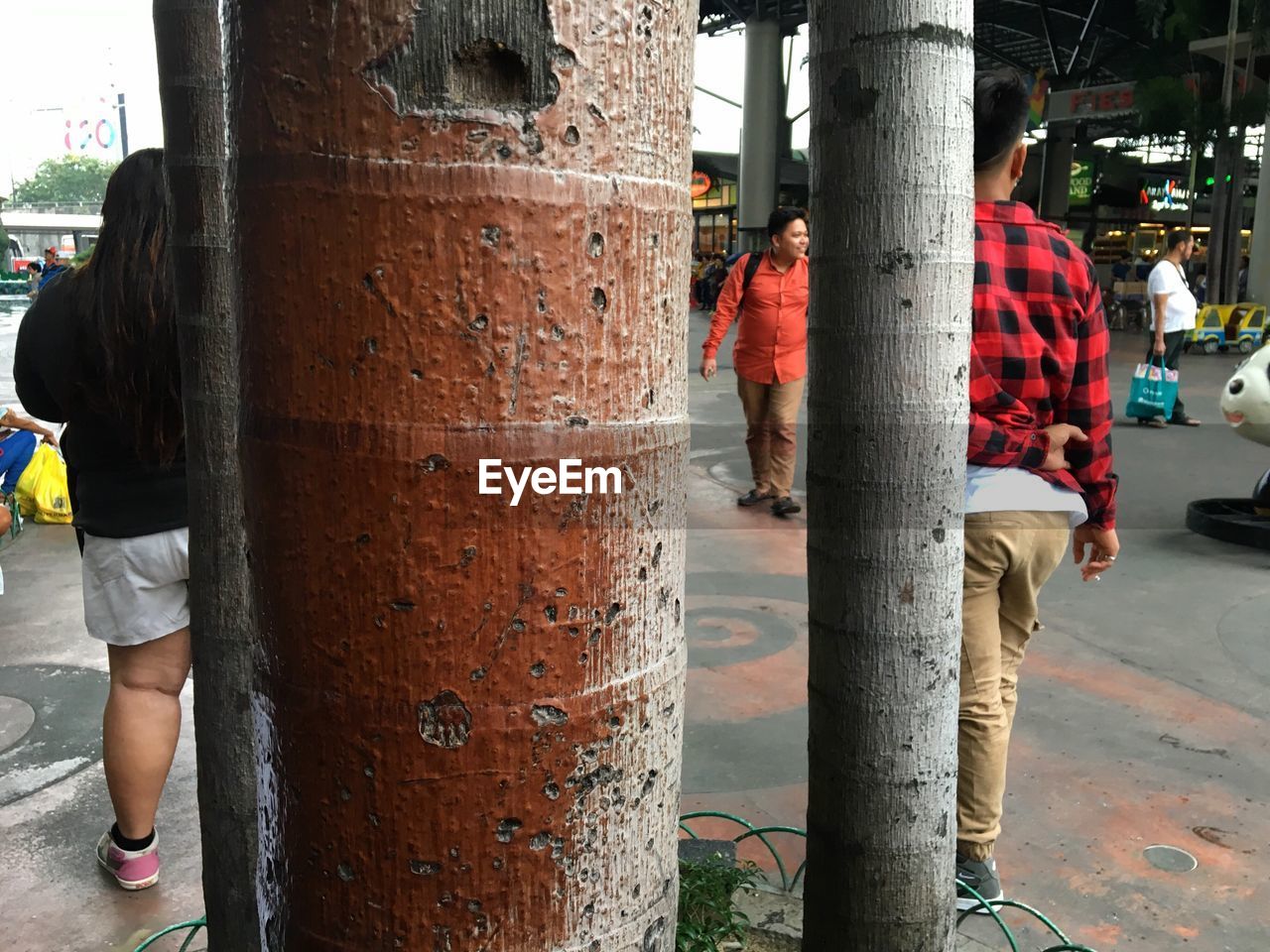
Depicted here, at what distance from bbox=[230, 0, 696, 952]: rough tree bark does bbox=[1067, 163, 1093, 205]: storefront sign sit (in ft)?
119

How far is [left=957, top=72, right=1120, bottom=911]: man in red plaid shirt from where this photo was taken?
2707 millimetres

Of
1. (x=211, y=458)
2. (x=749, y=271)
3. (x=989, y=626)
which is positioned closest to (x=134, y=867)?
(x=211, y=458)

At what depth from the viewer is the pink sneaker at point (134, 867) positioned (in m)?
3.16

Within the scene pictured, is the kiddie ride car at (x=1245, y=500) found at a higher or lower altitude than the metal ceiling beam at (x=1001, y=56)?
lower

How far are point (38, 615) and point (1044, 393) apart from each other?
5.07m

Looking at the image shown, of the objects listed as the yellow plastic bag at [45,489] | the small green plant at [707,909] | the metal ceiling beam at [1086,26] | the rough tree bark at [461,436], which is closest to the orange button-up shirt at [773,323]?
the yellow plastic bag at [45,489]

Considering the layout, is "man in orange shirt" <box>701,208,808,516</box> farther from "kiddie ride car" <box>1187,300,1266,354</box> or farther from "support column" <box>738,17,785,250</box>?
"support column" <box>738,17,785,250</box>

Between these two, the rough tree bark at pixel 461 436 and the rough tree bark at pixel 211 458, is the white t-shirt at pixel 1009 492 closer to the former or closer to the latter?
the rough tree bark at pixel 211 458

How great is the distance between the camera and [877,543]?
6.63ft

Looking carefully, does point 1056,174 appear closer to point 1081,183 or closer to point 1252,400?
point 1081,183

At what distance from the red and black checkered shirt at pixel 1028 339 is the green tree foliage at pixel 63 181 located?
107 meters

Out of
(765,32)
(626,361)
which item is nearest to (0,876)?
(626,361)

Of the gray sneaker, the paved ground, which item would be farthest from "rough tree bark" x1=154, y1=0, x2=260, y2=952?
the gray sneaker

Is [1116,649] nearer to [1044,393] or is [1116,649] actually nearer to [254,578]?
[1044,393]
